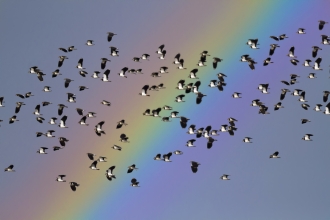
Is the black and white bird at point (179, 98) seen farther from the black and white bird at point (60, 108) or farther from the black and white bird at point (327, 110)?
the black and white bird at point (327, 110)

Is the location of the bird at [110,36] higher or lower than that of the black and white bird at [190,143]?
higher

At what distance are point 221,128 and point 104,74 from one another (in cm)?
1106

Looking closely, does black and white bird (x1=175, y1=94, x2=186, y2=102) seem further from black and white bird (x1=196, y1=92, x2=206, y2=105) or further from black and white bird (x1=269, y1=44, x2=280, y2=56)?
black and white bird (x1=269, y1=44, x2=280, y2=56)

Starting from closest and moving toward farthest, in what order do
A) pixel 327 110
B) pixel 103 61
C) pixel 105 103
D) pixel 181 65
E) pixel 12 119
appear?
1. pixel 105 103
2. pixel 181 65
3. pixel 327 110
4. pixel 103 61
5. pixel 12 119

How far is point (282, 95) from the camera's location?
116 metres

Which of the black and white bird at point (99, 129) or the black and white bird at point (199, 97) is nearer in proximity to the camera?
the black and white bird at point (199, 97)

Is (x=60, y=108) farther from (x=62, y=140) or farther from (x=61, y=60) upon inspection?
(x=61, y=60)

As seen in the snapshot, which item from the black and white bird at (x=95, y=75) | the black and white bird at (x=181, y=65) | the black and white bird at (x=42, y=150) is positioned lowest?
the black and white bird at (x=42, y=150)

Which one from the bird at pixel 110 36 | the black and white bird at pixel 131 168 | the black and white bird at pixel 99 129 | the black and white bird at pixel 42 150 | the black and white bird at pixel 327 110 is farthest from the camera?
the black and white bird at pixel 42 150

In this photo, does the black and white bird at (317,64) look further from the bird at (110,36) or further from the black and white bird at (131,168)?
the black and white bird at (131,168)

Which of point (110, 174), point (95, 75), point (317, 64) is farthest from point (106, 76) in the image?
point (317, 64)

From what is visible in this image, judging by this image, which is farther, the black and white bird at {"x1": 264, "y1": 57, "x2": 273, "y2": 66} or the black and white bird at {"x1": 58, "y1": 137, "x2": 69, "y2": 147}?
the black and white bird at {"x1": 58, "y1": 137, "x2": 69, "y2": 147}

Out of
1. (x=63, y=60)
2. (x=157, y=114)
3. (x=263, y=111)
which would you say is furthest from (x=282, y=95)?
(x=63, y=60)

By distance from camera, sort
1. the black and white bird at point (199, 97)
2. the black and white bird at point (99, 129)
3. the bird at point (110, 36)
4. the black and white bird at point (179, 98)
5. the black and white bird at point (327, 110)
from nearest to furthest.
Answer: the black and white bird at point (199, 97) < the bird at point (110, 36) < the black and white bird at point (99, 129) < the black and white bird at point (327, 110) < the black and white bird at point (179, 98)
